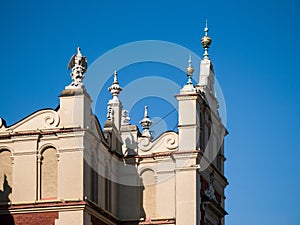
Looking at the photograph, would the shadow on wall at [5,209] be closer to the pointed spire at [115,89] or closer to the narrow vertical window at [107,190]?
the narrow vertical window at [107,190]

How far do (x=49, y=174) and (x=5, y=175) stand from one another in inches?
78.6

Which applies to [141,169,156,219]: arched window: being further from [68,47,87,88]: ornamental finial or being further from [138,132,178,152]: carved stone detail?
[68,47,87,88]: ornamental finial

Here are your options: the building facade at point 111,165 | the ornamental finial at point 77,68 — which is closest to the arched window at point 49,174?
the building facade at point 111,165

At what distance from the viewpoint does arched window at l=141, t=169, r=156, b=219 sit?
56344mm

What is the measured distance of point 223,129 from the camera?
6138cm

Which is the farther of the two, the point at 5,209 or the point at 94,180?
the point at 94,180

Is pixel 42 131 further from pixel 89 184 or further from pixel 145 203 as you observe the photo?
pixel 145 203

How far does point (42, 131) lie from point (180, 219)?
7127 millimetres

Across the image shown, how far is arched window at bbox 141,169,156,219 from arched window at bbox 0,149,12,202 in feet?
22.2

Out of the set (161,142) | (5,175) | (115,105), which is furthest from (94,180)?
(115,105)

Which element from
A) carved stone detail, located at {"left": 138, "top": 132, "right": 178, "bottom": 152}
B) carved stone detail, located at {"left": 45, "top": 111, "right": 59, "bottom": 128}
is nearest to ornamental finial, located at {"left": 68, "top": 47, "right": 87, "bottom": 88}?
carved stone detail, located at {"left": 45, "top": 111, "right": 59, "bottom": 128}

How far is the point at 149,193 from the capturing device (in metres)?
56.6

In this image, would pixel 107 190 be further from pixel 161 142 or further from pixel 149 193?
pixel 161 142

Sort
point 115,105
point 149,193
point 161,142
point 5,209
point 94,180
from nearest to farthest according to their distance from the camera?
point 5,209
point 94,180
point 149,193
point 161,142
point 115,105
